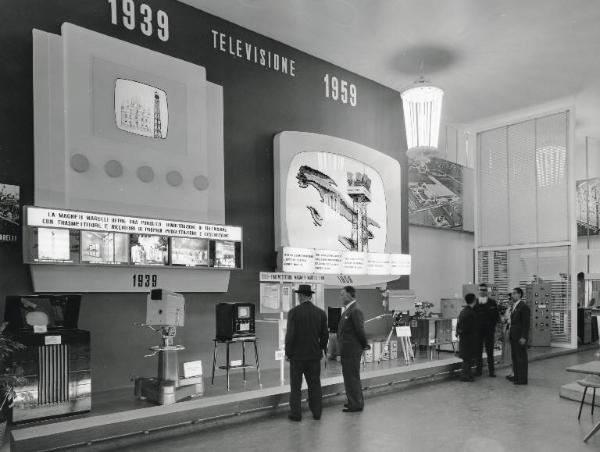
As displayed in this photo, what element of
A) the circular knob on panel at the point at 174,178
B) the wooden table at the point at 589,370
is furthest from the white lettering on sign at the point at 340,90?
the wooden table at the point at 589,370

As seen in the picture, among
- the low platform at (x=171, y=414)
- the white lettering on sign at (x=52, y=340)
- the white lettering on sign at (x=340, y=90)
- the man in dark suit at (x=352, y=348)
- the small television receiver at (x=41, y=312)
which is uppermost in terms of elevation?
the white lettering on sign at (x=340, y=90)

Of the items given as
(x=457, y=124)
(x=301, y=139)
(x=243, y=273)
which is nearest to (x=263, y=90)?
(x=301, y=139)

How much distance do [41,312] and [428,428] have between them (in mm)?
4257

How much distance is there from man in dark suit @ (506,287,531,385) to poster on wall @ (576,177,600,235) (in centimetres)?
966

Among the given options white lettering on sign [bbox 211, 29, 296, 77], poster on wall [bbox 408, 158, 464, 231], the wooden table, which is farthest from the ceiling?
the wooden table

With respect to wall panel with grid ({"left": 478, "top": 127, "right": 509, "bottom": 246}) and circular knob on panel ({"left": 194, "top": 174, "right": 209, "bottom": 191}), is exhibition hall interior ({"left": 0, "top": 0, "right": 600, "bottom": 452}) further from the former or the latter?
wall panel with grid ({"left": 478, "top": 127, "right": 509, "bottom": 246})

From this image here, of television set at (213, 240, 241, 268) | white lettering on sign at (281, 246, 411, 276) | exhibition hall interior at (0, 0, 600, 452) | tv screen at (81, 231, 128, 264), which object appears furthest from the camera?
white lettering on sign at (281, 246, 411, 276)

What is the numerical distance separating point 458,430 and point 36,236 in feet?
16.3

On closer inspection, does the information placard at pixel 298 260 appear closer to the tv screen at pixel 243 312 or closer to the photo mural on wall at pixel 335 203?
the photo mural on wall at pixel 335 203

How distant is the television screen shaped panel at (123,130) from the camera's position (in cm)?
650

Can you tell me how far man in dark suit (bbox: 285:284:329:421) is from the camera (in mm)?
6391

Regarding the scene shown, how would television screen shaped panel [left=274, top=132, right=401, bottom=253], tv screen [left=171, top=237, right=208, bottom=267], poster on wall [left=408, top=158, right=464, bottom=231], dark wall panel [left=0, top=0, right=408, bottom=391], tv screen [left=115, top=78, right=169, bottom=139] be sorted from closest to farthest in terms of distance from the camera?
dark wall panel [left=0, top=0, right=408, bottom=391], tv screen [left=115, top=78, right=169, bottom=139], tv screen [left=171, top=237, right=208, bottom=267], television screen shaped panel [left=274, top=132, right=401, bottom=253], poster on wall [left=408, top=158, right=464, bottom=231]

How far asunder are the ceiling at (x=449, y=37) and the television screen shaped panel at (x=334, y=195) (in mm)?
1608

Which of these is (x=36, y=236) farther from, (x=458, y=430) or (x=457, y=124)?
(x=457, y=124)
